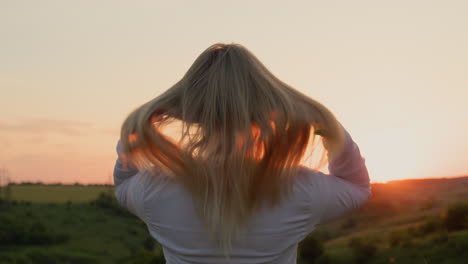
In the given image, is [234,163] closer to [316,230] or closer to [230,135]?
[230,135]

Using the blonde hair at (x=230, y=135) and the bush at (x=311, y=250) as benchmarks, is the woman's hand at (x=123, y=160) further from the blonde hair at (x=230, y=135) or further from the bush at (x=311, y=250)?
the bush at (x=311, y=250)

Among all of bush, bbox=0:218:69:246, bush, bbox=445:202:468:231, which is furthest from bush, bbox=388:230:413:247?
bush, bbox=0:218:69:246

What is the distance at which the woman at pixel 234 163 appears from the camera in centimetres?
209

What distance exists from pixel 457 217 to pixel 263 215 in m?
15.1

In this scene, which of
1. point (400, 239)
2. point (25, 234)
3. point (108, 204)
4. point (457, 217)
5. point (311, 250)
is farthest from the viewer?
point (108, 204)

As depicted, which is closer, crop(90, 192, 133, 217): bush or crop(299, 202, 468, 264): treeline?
crop(299, 202, 468, 264): treeline

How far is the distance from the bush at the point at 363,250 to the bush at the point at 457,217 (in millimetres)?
2898

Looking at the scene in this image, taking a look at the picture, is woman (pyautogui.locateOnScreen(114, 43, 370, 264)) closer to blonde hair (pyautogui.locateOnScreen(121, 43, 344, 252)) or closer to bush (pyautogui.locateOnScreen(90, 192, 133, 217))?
blonde hair (pyautogui.locateOnScreen(121, 43, 344, 252))

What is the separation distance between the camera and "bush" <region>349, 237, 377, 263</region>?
1794cm

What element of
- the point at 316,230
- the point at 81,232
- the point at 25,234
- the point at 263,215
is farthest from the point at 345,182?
the point at 81,232

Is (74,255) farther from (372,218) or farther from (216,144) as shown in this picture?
(216,144)

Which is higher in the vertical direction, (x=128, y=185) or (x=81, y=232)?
(x=128, y=185)

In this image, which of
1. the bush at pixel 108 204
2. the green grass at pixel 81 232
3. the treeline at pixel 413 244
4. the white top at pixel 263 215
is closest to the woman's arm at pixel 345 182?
the white top at pixel 263 215

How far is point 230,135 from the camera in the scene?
2109mm
